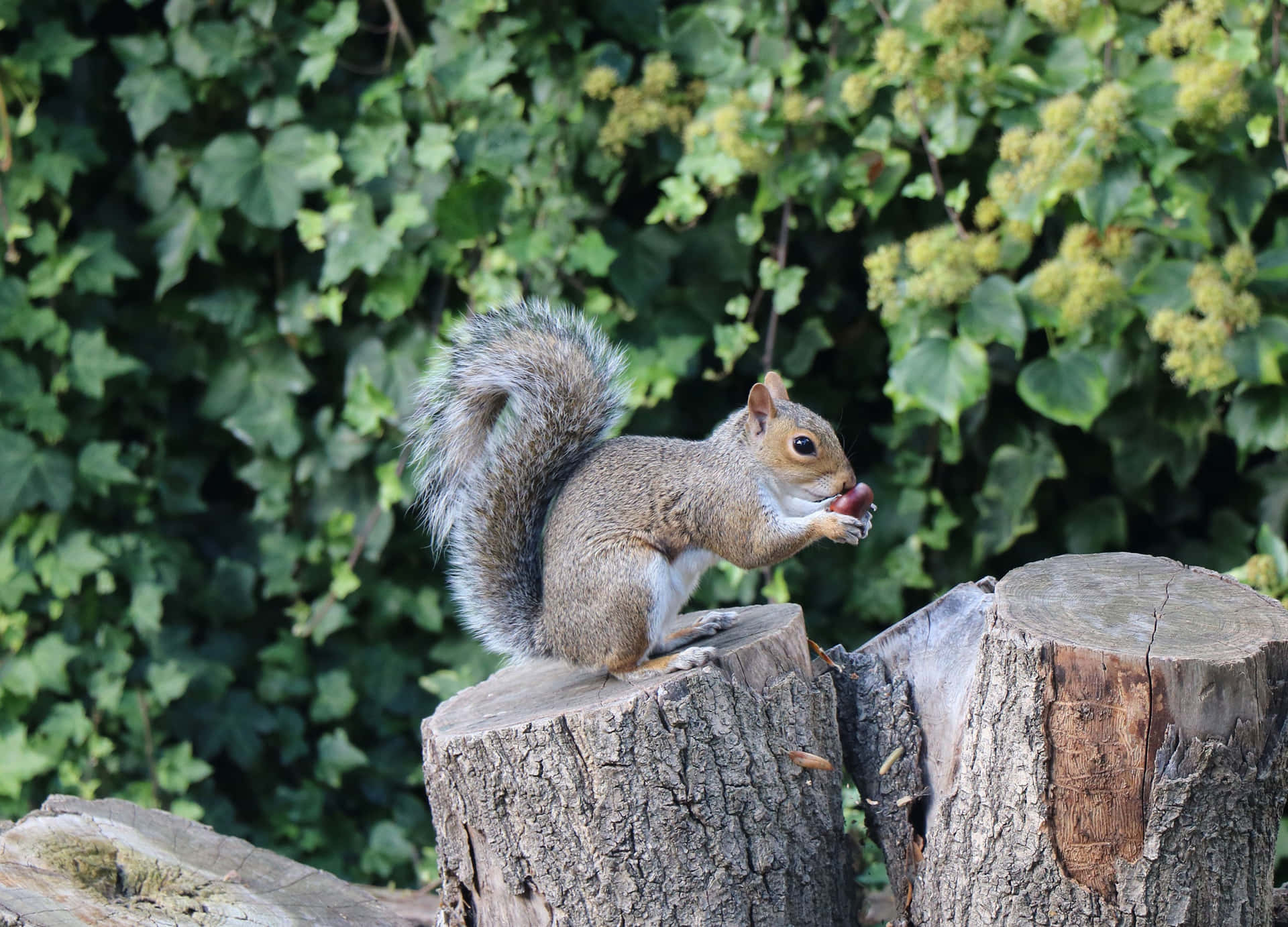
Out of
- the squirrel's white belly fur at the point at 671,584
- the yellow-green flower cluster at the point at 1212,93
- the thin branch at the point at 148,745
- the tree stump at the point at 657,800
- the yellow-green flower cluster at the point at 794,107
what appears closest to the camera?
the tree stump at the point at 657,800

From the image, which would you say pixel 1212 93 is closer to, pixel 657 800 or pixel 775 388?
pixel 775 388

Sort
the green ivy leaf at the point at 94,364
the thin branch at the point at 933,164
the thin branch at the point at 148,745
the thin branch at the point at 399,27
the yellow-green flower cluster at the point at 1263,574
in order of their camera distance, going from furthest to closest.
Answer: the thin branch at the point at 148,745 → the green ivy leaf at the point at 94,364 → the thin branch at the point at 399,27 → the thin branch at the point at 933,164 → the yellow-green flower cluster at the point at 1263,574

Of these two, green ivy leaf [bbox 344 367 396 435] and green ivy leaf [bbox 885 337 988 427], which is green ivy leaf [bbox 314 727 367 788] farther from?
Result: green ivy leaf [bbox 885 337 988 427]

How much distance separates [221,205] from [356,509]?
680 millimetres

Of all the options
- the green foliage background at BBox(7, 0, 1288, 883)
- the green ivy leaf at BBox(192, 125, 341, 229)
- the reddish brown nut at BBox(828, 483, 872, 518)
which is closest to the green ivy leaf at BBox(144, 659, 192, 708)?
the green foliage background at BBox(7, 0, 1288, 883)

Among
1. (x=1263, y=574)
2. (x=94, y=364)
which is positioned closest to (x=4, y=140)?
(x=94, y=364)

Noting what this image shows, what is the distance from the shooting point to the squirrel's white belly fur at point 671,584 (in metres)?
1.57

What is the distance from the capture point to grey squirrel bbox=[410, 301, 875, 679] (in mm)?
1591

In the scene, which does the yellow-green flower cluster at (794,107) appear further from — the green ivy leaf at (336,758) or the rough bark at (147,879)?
the green ivy leaf at (336,758)

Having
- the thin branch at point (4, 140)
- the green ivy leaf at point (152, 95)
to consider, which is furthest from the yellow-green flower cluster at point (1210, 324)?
the thin branch at point (4, 140)

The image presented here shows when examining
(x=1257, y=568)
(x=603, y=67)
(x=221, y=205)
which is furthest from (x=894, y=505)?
(x=221, y=205)

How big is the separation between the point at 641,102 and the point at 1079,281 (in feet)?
2.92

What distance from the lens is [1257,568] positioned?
78.1 inches

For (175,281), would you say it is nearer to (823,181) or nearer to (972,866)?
(823,181)
